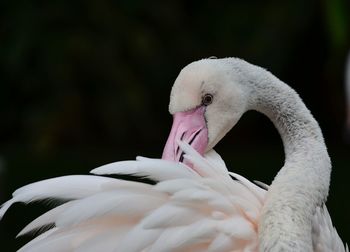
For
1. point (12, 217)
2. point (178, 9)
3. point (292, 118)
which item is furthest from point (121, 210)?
point (178, 9)

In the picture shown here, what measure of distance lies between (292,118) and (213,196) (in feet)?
1.49

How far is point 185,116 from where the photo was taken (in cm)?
274

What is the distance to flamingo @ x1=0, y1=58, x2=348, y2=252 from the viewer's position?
239 centimetres

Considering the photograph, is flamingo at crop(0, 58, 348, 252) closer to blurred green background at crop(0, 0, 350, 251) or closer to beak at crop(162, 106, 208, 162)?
beak at crop(162, 106, 208, 162)

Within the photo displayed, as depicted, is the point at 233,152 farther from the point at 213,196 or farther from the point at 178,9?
the point at 213,196

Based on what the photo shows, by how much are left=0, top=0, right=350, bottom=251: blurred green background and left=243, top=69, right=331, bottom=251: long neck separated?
4.91 m

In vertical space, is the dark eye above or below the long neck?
above

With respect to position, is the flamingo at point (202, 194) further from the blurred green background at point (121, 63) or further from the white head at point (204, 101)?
the blurred green background at point (121, 63)

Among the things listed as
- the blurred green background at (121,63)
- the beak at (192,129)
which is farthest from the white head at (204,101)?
the blurred green background at (121,63)

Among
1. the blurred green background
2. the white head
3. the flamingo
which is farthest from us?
the blurred green background

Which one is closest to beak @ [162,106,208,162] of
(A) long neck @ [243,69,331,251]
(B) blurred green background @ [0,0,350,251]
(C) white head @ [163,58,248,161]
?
(C) white head @ [163,58,248,161]

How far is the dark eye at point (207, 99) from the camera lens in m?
2.74

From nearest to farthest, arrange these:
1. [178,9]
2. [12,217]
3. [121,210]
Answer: [121,210], [12,217], [178,9]

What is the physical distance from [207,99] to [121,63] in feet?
20.5
